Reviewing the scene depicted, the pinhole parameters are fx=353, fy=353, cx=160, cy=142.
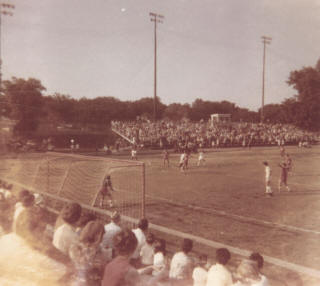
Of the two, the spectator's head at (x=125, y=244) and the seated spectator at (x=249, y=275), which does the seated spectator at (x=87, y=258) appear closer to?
the spectator's head at (x=125, y=244)

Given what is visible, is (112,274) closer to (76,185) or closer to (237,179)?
(76,185)

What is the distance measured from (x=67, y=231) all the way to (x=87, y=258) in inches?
37.2

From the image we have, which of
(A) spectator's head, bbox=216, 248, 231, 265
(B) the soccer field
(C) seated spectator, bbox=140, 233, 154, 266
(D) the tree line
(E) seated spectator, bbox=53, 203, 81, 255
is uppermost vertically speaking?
(D) the tree line

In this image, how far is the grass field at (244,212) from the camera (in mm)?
9055

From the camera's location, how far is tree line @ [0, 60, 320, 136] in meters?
37.8

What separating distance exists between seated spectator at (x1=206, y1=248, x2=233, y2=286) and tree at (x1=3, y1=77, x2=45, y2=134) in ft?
156

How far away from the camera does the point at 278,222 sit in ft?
37.1

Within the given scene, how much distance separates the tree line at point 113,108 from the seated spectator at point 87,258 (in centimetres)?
3614

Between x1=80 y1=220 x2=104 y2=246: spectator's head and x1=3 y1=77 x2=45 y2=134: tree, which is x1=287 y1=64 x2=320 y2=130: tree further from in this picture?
x1=80 y1=220 x2=104 y2=246: spectator's head

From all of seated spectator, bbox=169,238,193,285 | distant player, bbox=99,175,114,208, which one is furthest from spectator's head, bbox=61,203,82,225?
distant player, bbox=99,175,114,208

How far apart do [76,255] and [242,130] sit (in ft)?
183

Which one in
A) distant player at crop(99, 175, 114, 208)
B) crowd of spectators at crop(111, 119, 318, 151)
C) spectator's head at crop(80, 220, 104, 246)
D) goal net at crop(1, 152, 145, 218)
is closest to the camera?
spectator's head at crop(80, 220, 104, 246)

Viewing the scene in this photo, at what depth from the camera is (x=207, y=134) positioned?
53031 mm

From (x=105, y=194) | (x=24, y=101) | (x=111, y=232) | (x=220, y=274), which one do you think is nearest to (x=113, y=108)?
(x=24, y=101)
